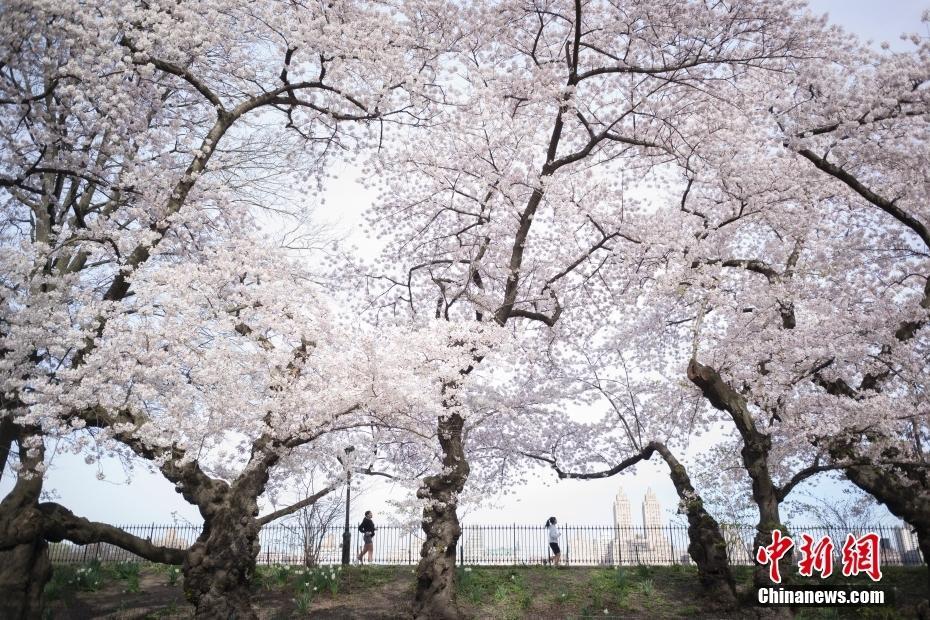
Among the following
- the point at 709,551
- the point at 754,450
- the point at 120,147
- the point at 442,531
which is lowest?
the point at 709,551

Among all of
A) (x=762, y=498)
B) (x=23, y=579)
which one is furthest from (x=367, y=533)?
(x=762, y=498)

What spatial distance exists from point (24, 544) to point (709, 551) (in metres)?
12.4

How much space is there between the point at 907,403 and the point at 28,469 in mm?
15049

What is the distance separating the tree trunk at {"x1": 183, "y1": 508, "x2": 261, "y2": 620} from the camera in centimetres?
972

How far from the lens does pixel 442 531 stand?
1142cm

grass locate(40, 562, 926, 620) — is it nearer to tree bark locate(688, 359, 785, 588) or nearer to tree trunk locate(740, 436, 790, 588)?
tree trunk locate(740, 436, 790, 588)

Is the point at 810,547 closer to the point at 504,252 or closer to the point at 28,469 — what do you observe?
the point at 504,252

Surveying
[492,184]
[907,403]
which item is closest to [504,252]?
[492,184]

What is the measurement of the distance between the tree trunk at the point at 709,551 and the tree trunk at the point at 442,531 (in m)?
5.12

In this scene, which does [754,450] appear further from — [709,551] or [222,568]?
[222,568]

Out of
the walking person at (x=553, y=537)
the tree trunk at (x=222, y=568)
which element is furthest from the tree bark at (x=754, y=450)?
the tree trunk at (x=222, y=568)

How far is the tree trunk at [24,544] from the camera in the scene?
32.7 feet

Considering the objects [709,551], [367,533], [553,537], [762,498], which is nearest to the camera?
[762,498]

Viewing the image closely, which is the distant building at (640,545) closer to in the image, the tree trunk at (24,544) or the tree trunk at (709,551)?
the tree trunk at (709,551)
